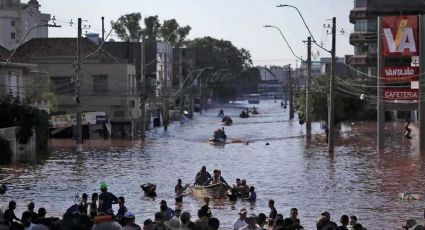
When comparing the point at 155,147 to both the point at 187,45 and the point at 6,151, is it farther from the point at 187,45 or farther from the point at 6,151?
the point at 187,45

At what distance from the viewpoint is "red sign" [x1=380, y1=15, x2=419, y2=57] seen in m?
52.1

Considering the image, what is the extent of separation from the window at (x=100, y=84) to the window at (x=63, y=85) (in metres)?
2.27

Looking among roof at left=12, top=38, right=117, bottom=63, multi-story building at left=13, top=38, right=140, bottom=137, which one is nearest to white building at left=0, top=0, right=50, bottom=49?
roof at left=12, top=38, right=117, bottom=63

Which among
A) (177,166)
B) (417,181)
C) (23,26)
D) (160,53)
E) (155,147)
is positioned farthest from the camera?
(160,53)

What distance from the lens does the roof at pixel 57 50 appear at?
80.9 meters

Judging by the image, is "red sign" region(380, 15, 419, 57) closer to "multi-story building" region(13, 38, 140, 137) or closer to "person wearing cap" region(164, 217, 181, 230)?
"multi-story building" region(13, 38, 140, 137)

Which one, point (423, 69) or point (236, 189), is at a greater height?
point (423, 69)

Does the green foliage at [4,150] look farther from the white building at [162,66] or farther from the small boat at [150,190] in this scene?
the white building at [162,66]

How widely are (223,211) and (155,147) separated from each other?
113 feet

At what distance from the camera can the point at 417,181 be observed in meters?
38.2

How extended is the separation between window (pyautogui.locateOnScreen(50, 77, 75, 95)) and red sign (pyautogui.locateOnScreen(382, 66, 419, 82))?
34.9m

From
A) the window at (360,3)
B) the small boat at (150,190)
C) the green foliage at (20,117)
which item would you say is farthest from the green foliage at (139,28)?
the small boat at (150,190)

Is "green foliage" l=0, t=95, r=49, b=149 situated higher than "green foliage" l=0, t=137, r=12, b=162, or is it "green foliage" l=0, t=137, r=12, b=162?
"green foliage" l=0, t=95, r=49, b=149

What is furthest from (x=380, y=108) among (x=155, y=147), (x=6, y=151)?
(x=6, y=151)
